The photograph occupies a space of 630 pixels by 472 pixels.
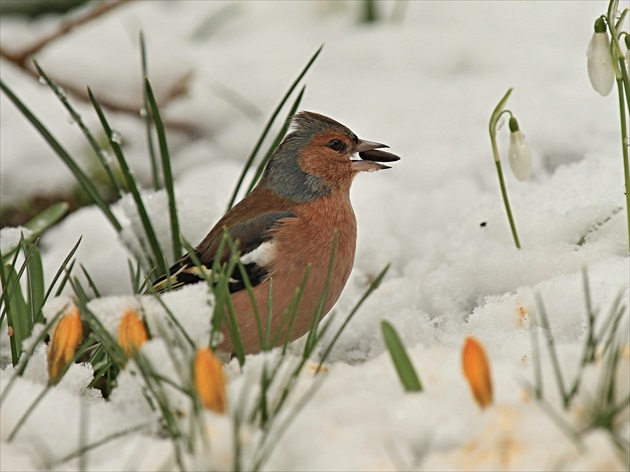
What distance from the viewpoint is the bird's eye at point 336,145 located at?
9.77 feet

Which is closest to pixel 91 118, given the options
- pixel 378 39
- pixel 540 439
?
pixel 378 39

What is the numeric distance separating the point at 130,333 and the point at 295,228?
108 cm

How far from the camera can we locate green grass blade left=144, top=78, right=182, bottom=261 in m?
2.63

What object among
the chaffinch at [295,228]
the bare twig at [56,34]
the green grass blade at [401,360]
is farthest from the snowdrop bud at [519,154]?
the bare twig at [56,34]

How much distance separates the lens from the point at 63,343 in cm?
165

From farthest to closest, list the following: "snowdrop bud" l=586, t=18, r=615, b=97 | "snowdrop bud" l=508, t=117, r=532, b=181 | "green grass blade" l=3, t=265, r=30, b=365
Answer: "snowdrop bud" l=508, t=117, r=532, b=181, "snowdrop bud" l=586, t=18, r=615, b=97, "green grass blade" l=3, t=265, r=30, b=365

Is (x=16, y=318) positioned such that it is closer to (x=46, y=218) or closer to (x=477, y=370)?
(x=46, y=218)

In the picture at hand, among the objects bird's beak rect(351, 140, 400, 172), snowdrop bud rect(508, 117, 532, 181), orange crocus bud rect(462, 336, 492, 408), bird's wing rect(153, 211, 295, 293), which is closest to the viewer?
orange crocus bud rect(462, 336, 492, 408)

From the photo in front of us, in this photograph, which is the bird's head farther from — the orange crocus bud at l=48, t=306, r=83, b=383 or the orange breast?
the orange crocus bud at l=48, t=306, r=83, b=383

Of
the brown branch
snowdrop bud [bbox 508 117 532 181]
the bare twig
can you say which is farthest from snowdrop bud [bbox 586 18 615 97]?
the bare twig

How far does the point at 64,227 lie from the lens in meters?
3.60

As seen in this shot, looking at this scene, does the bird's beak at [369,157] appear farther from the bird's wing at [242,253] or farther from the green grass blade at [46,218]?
the green grass blade at [46,218]

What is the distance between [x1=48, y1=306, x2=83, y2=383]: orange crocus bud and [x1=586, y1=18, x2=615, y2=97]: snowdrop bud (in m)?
1.34

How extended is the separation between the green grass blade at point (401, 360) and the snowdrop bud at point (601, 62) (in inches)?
44.9
